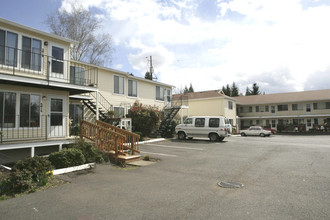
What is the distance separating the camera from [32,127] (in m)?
10.5

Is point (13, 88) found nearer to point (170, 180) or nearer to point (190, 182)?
point (170, 180)

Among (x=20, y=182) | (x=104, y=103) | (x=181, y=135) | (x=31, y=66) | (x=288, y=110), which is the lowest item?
(x=20, y=182)

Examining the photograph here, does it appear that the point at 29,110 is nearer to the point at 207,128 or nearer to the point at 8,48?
the point at 8,48

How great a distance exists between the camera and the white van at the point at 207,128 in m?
17.9

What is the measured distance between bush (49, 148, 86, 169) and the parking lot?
0.87m

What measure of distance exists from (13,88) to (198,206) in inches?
395

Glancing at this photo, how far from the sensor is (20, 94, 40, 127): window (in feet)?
33.7

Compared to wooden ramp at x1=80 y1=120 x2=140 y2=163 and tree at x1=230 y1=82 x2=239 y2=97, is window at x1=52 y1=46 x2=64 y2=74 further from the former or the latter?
tree at x1=230 y1=82 x2=239 y2=97

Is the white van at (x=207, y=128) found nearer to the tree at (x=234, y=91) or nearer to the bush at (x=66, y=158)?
the bush at (x=66, y=158)

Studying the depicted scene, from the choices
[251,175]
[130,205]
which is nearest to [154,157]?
[251,175]

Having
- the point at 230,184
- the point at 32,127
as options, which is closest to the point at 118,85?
the point at 32,127

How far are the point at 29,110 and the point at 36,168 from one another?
4915mm

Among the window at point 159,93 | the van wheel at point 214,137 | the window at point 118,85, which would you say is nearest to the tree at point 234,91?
the window at point 159,93

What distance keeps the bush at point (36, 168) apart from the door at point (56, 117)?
4404 mm
